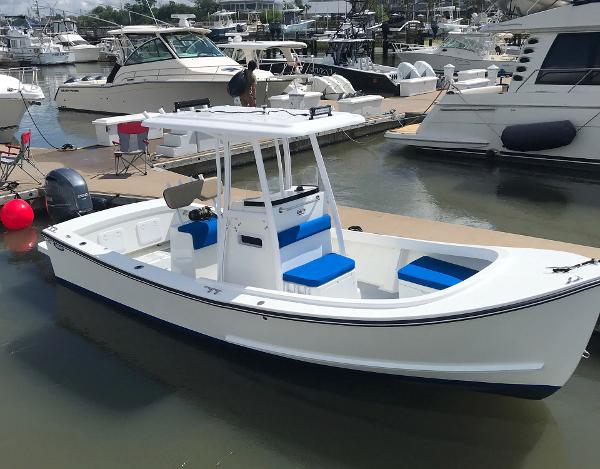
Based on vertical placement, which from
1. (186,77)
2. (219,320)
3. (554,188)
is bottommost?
(554,188)

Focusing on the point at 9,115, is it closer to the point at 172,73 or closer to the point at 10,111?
the point at 10,111

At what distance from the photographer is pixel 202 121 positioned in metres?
5.22

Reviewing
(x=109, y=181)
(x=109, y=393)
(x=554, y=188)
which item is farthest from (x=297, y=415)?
(x=554, y=188)

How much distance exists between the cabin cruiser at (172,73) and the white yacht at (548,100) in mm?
6868

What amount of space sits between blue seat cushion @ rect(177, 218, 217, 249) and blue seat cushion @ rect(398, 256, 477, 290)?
1896 millimetres

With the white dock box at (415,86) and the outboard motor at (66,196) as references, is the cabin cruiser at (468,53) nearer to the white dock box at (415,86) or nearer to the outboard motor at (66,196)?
the white dock box at (415,86)

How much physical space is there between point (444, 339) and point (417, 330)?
0.64 feet

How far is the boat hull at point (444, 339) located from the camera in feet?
13.3

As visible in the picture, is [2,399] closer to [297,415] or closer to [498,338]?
[297,415]

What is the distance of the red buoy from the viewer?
880 centimetres

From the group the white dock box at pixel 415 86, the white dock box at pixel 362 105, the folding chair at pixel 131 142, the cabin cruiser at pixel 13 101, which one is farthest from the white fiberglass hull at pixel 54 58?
the folding chair at pixel 131 142

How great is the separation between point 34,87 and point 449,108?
1030 centimetres

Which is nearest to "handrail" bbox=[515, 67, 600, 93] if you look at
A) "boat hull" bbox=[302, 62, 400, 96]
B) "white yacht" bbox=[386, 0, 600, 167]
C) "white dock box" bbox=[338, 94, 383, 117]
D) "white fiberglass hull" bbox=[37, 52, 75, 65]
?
"white yacht" bbox=[386, 0, 600, 167]

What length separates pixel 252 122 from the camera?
16.3 feet
